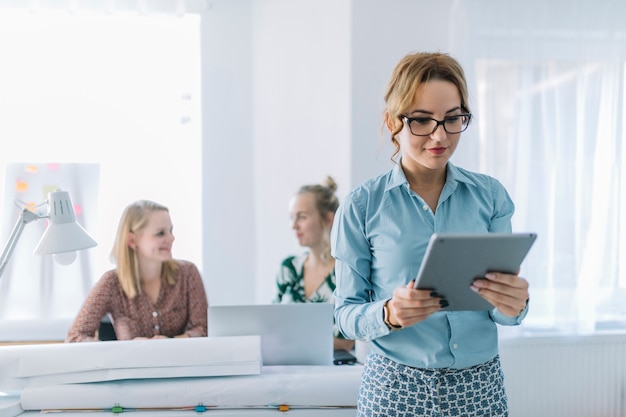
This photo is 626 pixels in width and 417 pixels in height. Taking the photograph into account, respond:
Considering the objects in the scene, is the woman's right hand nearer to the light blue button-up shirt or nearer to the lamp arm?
the light blue button-up shirt

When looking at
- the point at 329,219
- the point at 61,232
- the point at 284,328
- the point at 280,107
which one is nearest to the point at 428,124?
the point at 284,328

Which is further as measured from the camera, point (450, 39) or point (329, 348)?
point (450, 39)

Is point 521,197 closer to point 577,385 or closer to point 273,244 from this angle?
point 577,385

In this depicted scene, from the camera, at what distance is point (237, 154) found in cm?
451

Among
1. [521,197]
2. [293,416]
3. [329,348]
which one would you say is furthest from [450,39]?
[293,416]

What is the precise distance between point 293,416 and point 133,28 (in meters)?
3.21

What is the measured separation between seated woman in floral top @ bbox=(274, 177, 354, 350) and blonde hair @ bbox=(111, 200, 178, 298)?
54cm

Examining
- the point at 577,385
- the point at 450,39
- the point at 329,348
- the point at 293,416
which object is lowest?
the point at 577,385

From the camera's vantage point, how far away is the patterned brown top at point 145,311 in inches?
107

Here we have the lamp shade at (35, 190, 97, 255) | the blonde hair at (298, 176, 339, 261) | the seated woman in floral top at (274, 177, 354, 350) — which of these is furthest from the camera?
the blonde hair at (298, 176, 339, 261)

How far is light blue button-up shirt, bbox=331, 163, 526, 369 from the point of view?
4.49ft

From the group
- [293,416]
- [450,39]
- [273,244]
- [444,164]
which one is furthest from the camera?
[273,244]

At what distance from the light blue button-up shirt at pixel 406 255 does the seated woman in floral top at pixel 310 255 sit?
5.54 feet

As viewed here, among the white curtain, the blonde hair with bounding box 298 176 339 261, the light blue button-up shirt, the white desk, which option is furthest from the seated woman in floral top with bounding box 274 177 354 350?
the light blue button-up shirt
